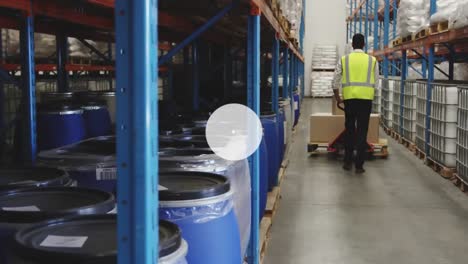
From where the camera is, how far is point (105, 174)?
2645 millimetres

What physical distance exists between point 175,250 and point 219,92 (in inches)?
364

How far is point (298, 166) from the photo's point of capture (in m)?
8.97

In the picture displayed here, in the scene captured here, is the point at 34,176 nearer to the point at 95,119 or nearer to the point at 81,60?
the point at 95,119

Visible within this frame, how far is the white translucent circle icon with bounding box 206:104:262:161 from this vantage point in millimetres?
3365

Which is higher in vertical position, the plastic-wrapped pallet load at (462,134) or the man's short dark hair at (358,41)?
the man's short dark hair at (358,41)

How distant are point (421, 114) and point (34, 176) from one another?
7.88 m

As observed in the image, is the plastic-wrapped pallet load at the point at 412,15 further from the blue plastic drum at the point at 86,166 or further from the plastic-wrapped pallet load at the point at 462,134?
the blue plastic drum at the point at 86,166

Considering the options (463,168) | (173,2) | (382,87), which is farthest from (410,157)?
(173,2)

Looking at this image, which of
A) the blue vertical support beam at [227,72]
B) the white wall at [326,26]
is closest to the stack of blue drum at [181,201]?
the blue vertical support beam at [227,72]

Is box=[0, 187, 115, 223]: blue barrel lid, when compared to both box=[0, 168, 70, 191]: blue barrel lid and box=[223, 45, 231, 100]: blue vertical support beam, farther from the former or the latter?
box=[223, 45, 231, 100]: blue vertical support beam

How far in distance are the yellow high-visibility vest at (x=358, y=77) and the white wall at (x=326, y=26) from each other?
59.6 feet

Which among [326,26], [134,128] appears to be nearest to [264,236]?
[134,128]

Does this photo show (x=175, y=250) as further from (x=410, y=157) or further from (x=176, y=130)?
(x=410, y=157)

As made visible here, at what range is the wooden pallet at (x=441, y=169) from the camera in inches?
305
